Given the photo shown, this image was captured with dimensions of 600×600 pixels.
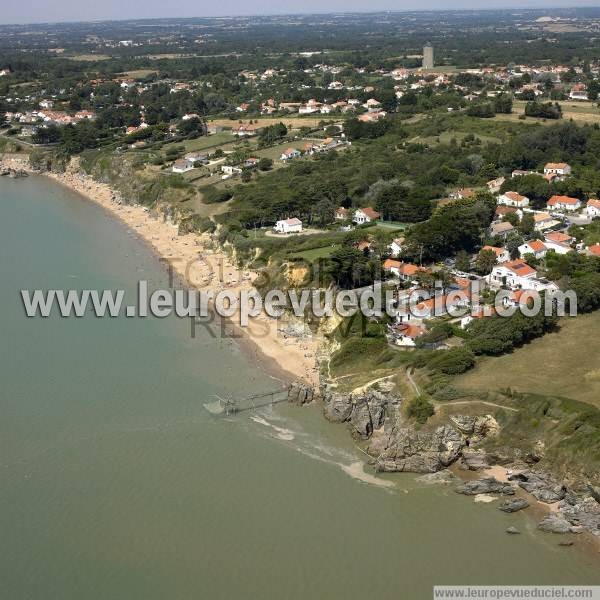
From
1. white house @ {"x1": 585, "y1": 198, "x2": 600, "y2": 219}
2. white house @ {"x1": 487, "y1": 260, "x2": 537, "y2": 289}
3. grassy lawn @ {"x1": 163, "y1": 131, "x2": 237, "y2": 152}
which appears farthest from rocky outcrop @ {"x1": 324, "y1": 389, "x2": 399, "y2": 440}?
grassy lawn @ {"x1": 163, "y1": 131, "x2": 237, "y2": 152}

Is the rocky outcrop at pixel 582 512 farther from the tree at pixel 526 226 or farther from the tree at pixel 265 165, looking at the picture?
the tree at pixel 265 165

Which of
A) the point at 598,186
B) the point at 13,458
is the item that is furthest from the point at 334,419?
the point at 598,186

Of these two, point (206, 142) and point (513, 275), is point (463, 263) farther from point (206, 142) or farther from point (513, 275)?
point (206, 142)

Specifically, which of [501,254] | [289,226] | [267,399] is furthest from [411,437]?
[289,226]

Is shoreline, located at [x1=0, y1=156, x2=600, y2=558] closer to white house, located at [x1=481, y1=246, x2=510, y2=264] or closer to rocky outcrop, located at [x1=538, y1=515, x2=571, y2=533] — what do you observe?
rocky outcrop, located at [x1=538, y1=515, x2=571, y2=533]

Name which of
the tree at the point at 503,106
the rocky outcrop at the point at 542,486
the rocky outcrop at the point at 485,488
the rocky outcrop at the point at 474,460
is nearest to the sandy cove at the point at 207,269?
the rocky outcrop at the point at 474,460
